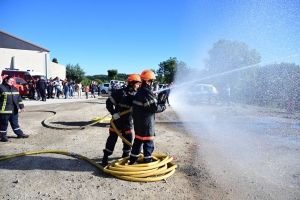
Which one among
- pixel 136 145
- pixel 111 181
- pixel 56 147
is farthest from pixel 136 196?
pixel 56 147

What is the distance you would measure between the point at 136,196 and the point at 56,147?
2779 millimetres

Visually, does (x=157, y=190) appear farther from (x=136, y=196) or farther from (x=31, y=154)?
(x=31, y=154)

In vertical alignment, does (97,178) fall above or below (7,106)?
below

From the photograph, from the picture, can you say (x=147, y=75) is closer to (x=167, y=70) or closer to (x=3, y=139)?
(x=3, y=139)

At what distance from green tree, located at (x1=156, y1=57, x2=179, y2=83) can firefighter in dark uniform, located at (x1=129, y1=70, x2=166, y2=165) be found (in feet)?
106

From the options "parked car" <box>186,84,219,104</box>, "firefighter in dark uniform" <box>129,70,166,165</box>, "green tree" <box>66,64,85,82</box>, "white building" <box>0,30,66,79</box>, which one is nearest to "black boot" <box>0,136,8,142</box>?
"firefighter in dark uniform" <box>129,70,166,165</box>

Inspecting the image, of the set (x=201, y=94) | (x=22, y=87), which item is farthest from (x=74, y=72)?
(x=201, y=94)

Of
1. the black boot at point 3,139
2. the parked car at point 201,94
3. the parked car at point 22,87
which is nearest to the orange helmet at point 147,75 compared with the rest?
the black boot at point 3,139

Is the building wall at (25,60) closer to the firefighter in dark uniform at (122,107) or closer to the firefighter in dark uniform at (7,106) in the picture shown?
the firefighter in dark uniform at (7,106)

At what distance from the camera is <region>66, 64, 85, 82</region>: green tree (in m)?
56.3

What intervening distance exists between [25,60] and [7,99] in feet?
92.5

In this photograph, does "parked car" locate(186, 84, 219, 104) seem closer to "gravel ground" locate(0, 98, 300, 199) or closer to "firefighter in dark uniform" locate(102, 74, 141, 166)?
"gravel ground" locate(0, 98, 300, 199)

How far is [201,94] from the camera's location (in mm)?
15789

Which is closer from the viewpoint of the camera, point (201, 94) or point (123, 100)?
point (123, 100)
